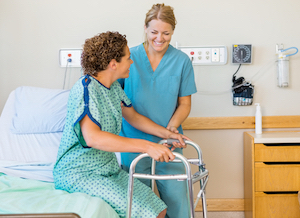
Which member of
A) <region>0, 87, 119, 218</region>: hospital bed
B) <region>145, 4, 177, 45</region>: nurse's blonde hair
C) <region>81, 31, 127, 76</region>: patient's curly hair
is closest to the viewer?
<region>0, 87, 119, 218</region>: hospital bed

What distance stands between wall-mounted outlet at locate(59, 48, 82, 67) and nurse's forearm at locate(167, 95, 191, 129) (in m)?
0.98

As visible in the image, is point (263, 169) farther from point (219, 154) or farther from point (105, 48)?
point (105, 48)

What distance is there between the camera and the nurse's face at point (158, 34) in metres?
1.63

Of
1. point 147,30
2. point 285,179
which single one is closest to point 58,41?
point 147,30

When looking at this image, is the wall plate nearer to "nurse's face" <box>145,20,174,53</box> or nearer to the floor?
"nurse's face" <box>145,20,174,53</box>

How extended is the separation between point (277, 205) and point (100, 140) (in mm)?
1475

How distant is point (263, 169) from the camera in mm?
2111

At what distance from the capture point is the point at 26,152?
1.89 metres

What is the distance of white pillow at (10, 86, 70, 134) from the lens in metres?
1.99

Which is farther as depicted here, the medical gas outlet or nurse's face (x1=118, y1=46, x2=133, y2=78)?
the medical gas outlet

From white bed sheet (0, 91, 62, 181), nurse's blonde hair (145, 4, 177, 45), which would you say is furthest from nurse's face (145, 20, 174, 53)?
white bed sheet (0, 91, 62, 181)

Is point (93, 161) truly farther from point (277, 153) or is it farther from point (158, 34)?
point (277, 153)

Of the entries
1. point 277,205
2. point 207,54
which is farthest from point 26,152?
point 277,205

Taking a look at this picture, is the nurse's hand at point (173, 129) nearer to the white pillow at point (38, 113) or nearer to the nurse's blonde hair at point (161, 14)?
the nurse's blonde hair at point (161, 14)
